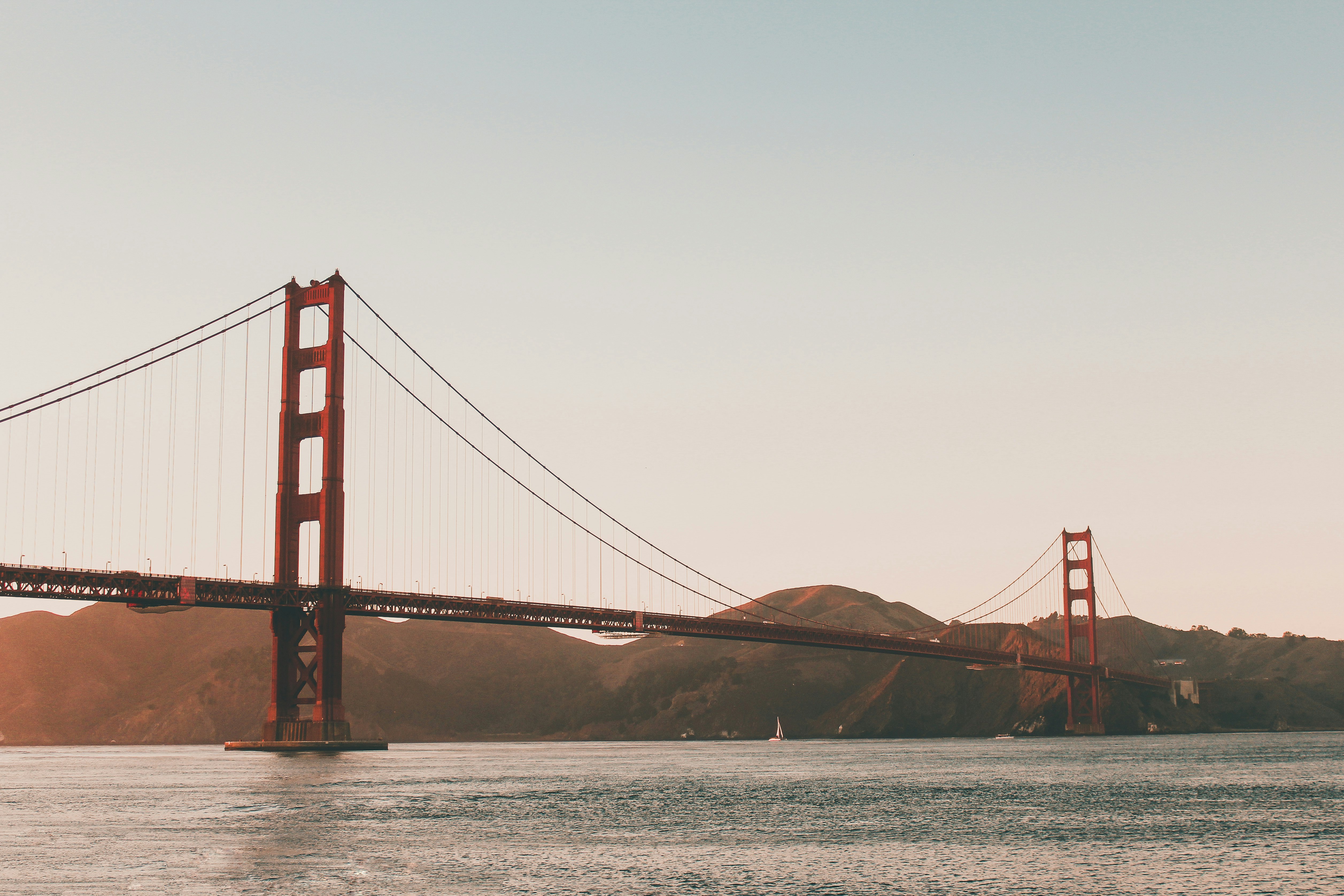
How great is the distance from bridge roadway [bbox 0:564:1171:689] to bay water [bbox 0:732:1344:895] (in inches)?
300

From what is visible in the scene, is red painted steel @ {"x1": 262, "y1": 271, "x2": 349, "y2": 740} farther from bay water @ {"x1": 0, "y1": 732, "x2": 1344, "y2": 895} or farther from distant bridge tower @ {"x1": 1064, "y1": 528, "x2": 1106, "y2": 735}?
distant bridge tower @ {"x1": 1064, "y1": 528, "x2": 1106, "y2": 735}

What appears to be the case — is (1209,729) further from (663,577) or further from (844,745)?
(663,577)

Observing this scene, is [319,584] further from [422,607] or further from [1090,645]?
[1090,645]

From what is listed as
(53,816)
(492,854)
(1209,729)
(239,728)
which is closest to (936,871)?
(492,854)

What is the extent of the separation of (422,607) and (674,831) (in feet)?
138

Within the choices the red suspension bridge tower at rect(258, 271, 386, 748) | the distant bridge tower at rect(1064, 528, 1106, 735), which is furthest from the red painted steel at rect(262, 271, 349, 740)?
the distant bridge tower at rect(1064, 528, 1106, 735)

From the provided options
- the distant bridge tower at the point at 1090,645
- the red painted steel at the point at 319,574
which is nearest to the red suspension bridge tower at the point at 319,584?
the red painted steel at the point at 319,574

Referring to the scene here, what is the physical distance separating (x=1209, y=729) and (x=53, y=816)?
139508 millimetres

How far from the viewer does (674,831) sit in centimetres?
3331

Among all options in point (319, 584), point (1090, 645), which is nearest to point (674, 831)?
point (319, 584)

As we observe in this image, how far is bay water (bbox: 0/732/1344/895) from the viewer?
78.9ft

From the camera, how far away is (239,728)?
656 ft

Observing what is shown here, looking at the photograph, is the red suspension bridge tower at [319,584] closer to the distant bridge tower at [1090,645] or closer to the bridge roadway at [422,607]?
the bridge roadway at [422,607]

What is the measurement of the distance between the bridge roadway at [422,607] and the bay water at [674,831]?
762 centimetres
